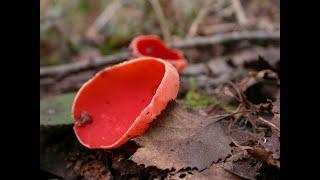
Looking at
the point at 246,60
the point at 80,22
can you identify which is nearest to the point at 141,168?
the point at 246,60

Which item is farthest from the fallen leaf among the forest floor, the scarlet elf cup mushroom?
the scarlet elf cup mushroom

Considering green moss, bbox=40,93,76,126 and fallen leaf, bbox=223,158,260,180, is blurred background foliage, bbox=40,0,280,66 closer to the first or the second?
green moss, bbox=40,93,76,126

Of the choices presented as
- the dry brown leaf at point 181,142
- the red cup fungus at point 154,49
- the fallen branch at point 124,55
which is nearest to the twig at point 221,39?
the fallen branch at point 124,55

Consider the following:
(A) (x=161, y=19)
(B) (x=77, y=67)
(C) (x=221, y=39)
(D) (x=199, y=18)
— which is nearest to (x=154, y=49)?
(B) (x=77, y=67)

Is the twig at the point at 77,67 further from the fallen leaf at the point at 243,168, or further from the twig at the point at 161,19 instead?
the fallen leaf at the point at 243,168

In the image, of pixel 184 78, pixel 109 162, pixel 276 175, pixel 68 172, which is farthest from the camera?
pixel 184 78

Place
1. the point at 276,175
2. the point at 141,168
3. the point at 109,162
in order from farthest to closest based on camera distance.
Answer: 1. the point at 109,162
2. the point at 141,168
3. the point at 276,175

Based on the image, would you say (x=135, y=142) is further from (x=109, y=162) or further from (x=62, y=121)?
(x=62, y=121)
